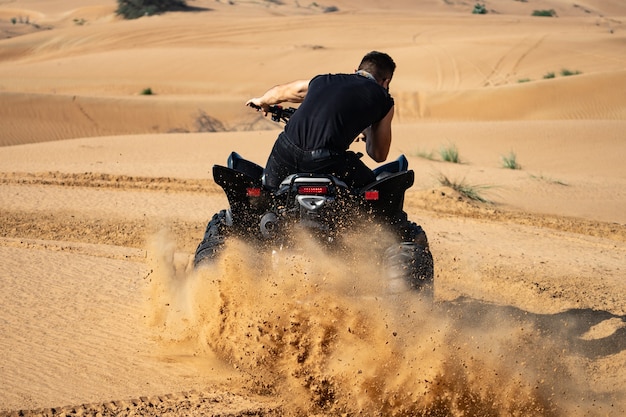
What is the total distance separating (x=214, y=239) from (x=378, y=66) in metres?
1.42

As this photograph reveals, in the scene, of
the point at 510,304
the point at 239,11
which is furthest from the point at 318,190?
the point at 239,11

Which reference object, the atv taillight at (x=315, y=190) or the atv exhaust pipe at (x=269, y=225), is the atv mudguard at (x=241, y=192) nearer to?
the atv exhaust pipe at (x=269, y=225)

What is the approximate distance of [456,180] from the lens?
14344 millimetres

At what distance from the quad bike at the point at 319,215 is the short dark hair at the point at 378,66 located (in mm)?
544

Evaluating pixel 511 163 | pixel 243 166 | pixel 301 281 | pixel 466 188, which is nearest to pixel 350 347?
pixel 301 281

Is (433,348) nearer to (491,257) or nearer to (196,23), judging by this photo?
(491,257)

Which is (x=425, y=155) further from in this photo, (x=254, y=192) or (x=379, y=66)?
(x=254, y=192)

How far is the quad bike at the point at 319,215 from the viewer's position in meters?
4.82

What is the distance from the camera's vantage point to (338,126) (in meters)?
4.95

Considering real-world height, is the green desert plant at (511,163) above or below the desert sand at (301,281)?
below

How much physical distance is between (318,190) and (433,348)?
1104mm

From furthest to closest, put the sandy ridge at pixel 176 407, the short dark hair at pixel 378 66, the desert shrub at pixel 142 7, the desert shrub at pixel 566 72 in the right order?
the desert shrub at pixel 142 7
the desert shrub at pixel 566 72
the short dark hair at pixel 378 66
the sandy ridge at pixel 176 407

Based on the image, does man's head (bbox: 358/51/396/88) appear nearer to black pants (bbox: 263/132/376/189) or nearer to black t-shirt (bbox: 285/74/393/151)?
black t-shirt (bbox: 285/74/393/151)

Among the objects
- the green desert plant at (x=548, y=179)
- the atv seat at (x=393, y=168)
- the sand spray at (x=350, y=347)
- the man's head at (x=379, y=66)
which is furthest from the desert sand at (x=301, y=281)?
the man's head at (x=379, y=66)
